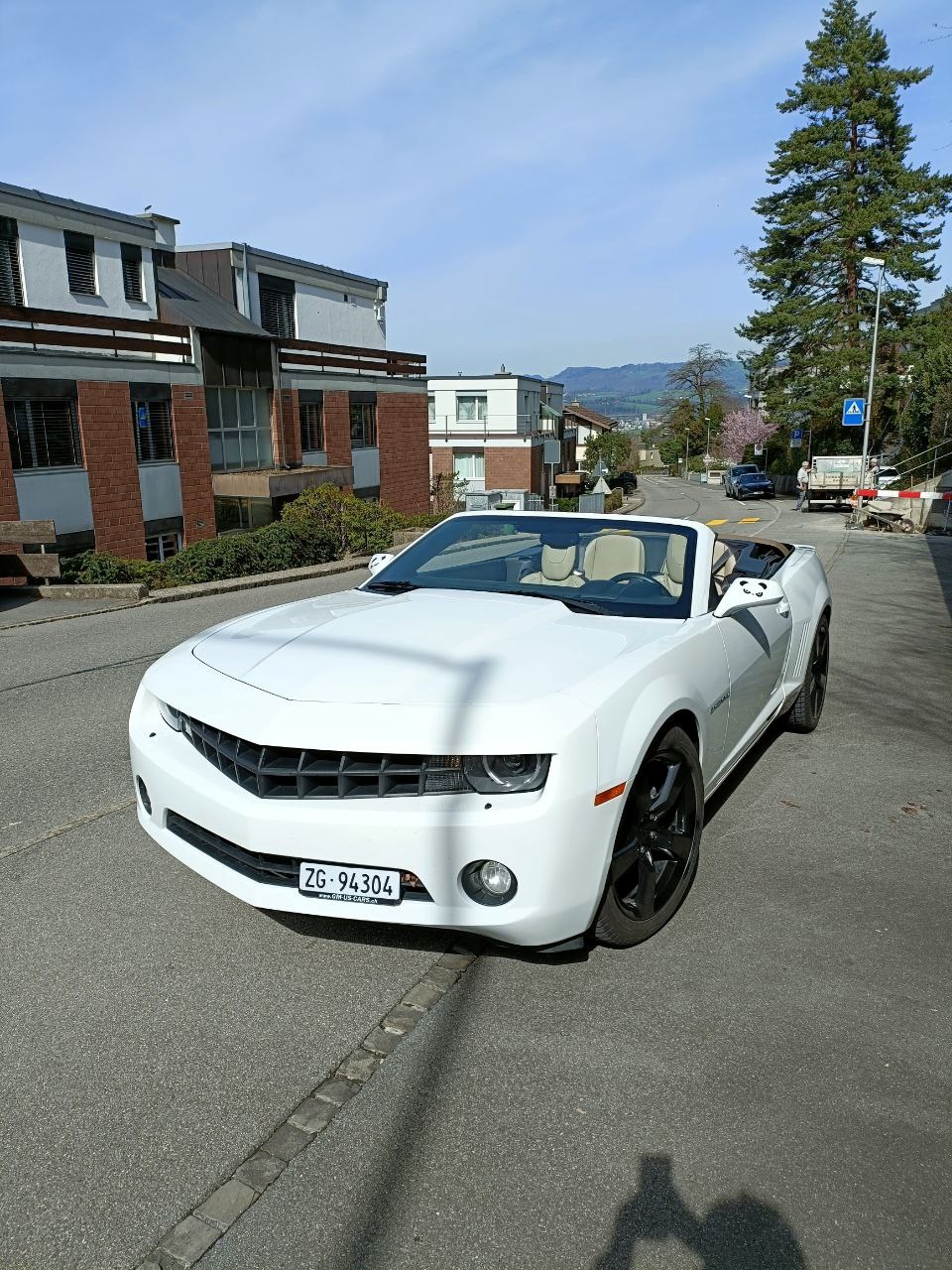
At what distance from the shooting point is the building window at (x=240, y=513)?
25609 millimetres

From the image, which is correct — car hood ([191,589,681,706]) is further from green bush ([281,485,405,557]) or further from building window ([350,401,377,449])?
building window ([350,401,377,449])

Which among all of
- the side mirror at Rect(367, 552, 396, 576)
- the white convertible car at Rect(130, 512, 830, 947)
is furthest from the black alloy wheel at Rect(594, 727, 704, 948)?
the side mirror at Rect(367, 552, 396, 576)

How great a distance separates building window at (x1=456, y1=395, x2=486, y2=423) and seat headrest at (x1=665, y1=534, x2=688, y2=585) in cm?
5564

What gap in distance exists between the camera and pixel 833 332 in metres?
43.6

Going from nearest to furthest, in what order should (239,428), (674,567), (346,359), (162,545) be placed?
(674,567)
(162,545)
(239,428)
(346,359)

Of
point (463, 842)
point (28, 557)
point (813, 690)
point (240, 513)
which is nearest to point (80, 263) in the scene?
point (240, 513)

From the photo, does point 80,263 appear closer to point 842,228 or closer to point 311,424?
point 311,424

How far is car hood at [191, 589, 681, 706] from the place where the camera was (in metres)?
3.09

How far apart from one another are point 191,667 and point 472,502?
1254 inches

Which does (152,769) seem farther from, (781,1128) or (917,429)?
(917,429)

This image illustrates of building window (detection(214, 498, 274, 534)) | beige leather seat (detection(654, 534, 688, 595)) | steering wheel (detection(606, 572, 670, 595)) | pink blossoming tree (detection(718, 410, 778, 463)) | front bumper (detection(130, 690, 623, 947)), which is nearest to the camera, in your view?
front bumper (detection(130, 690, 623, 947))

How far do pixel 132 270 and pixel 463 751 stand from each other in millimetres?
25077

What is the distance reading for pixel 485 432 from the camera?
58.8m

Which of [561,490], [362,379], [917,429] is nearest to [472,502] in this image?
[362,379]
